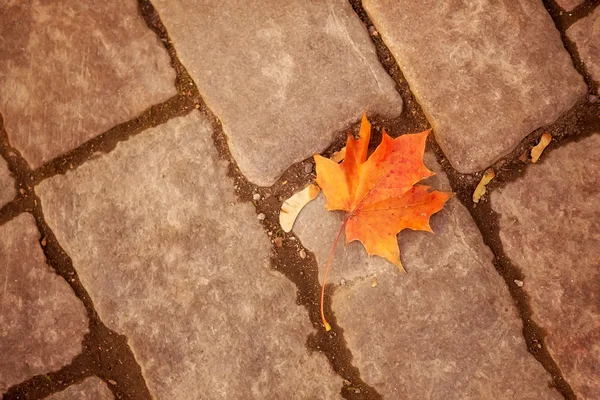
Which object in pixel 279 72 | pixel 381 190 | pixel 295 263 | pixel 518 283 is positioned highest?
pixel 279 72

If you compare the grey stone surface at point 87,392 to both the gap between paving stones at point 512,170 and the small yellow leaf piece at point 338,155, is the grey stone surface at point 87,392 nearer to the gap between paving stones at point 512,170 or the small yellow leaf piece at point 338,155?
the small yellow leaf piece at point 338,155

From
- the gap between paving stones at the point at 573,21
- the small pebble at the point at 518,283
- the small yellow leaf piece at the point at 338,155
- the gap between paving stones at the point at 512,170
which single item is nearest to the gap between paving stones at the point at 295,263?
the small yellow leaf piece at the point at 338,155

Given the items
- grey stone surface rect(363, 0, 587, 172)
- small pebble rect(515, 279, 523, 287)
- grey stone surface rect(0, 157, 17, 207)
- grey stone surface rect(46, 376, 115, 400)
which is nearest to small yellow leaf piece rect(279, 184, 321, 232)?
grey stone surface rect(363, 0, 587, 172)

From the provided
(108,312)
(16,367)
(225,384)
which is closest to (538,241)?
(225,384)

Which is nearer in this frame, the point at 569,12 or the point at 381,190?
the point at 381,190

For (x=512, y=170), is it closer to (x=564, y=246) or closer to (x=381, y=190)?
(x=564, y=246)

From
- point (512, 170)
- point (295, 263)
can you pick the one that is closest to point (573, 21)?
point (512, 170)
